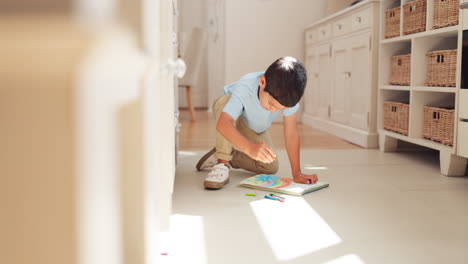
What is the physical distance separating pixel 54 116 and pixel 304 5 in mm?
4130

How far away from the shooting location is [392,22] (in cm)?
242

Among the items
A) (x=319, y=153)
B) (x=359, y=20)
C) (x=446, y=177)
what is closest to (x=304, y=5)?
(x=359, y=20)

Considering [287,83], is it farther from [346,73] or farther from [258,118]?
[346,73]

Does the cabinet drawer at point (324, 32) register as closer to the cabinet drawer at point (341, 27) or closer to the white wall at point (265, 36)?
the cabinet drawer at point (341, 27)

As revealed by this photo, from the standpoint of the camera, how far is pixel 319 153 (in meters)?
2.40

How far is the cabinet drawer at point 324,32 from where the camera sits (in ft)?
11.0

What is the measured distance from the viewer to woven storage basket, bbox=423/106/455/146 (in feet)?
6.04

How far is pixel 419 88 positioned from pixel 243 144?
1067 millimetres

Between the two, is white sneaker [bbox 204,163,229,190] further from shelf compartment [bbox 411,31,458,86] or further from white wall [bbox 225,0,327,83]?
white wall [bbox 225,0,327,83]

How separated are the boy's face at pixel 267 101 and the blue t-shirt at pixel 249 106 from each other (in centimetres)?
6

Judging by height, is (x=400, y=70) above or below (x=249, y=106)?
above

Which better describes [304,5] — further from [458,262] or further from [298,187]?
[458,262]

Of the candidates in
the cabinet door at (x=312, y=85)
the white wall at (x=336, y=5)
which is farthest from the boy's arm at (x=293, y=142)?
the white wall at (x=336, y=5)

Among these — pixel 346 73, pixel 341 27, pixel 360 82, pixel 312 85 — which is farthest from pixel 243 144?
pixel 312 85
